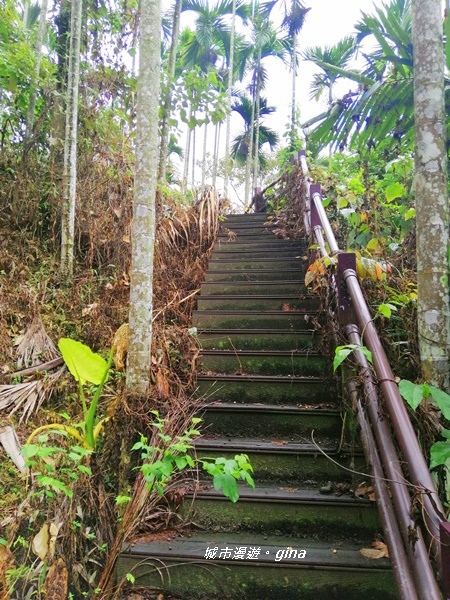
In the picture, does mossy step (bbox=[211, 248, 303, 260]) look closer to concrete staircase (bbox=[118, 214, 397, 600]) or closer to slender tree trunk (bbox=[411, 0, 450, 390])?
concrete staircase (bbox=[118, 214, 397, 600])

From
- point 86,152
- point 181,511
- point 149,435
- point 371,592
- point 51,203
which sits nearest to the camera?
point 371,592

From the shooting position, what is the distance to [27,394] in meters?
2.55

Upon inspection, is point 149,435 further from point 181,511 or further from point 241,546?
point 241,546

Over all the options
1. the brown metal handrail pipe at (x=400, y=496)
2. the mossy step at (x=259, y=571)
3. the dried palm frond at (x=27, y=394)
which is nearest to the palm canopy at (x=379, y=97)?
the brown metal handrail pipe at (x=400, y=496)

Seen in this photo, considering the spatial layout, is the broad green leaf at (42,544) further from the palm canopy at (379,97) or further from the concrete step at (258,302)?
the palm canopy at (379,97)

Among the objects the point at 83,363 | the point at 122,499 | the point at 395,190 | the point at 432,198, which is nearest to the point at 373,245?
the point at 395,190

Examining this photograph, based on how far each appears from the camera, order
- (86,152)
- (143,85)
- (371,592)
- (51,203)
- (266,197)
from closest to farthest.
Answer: (371,592) < (143,85) < (51,203) < (86,152) < (266,197)

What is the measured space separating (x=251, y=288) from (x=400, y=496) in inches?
99.6

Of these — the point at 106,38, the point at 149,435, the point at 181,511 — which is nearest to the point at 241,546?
the point at 181,511

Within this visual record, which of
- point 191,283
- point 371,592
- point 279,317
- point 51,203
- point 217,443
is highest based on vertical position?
point 51,203

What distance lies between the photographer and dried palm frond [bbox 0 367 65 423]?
8.07 ft

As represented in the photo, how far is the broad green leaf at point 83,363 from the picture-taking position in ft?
6.70

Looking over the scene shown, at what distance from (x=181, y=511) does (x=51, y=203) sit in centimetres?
325

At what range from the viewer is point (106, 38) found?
4246 millimetres
